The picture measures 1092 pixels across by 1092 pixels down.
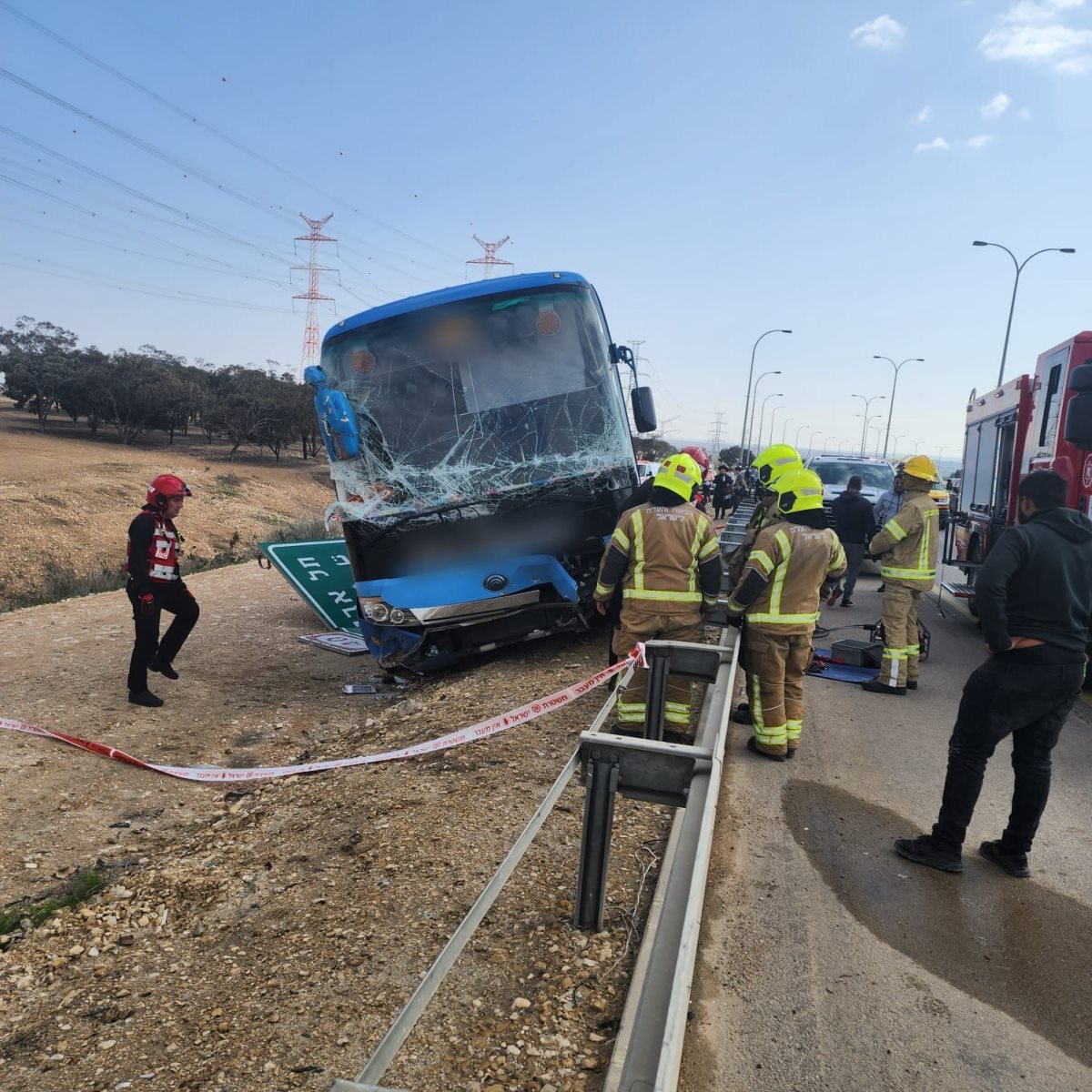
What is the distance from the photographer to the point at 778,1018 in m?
2.82

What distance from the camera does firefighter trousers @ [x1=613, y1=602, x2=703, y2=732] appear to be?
5027 mm

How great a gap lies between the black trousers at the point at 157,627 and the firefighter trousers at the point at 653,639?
3.80m

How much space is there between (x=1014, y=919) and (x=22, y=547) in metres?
18.5

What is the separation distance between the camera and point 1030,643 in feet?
11.7

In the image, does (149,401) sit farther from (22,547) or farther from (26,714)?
(26,714)

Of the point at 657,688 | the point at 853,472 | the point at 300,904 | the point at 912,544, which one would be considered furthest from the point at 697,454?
the point at 300,904

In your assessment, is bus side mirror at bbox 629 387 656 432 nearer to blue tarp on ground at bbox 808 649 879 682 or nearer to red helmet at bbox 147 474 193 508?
blue tarp on ground at bbox 808 649 879 682

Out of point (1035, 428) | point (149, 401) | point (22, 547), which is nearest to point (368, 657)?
point (1035, 428)

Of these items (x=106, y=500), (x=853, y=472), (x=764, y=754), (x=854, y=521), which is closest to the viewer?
(x=764, y=754)

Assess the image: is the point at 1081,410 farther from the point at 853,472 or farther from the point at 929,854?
the point at 853,472

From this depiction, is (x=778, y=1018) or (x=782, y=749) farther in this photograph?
(x=782, y=749)

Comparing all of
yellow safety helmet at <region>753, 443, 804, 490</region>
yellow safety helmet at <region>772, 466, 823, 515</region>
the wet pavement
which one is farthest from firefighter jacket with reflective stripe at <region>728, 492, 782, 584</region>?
the wet pavement

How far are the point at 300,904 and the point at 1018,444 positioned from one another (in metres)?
8.41

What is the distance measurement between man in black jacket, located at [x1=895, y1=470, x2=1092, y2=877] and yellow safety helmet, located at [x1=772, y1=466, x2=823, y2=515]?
1345mm
